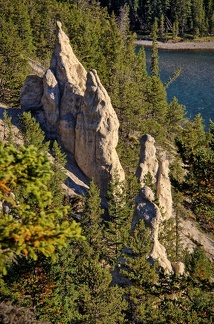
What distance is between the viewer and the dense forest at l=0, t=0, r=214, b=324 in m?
10.4

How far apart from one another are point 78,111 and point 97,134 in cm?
501

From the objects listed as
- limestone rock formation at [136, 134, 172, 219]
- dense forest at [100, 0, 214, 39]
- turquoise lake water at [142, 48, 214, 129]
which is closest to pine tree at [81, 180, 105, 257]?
limestone rock formation at [136, 134, 172, 219]

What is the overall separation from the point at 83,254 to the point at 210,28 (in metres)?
171

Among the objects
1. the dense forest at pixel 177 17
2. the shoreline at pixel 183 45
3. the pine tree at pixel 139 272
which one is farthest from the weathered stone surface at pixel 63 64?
the dense forest at pixel 177 17

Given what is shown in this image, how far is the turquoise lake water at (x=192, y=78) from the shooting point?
90.1m

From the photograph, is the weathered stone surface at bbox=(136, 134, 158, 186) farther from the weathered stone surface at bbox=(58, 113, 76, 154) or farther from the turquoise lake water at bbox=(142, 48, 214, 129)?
the turquoise lake water at bbox=(142, 48, 214, 129)

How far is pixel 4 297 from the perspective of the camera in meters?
24.8

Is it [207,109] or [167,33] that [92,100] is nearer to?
[207,109]

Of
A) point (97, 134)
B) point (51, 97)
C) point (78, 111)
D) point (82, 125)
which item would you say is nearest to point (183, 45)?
point (78, 111)

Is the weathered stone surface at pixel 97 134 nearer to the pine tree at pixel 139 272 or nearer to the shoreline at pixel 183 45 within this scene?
the pine tree at pixel 139 272

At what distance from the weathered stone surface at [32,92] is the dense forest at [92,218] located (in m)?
4.24

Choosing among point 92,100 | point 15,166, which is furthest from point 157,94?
point 15,166

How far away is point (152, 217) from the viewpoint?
34.7 meters

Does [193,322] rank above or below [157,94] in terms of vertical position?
below
